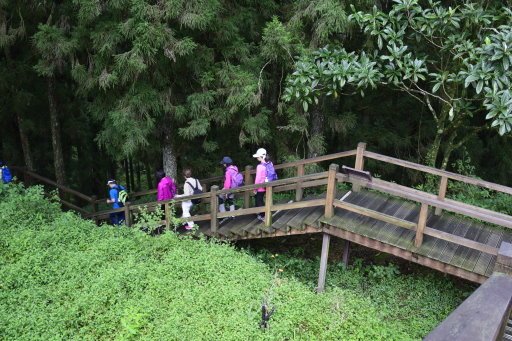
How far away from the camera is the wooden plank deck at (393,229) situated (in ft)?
21.1

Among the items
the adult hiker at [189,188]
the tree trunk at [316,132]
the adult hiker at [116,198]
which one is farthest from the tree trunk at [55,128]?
the tree trunk at [316,132]

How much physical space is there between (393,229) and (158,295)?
165 inches

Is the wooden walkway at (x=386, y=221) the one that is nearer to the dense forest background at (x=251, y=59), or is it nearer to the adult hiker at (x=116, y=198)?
the adult hiker at (x=116, y=198)

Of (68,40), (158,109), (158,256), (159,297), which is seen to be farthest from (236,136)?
(159,297)

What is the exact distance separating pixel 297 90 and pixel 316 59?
3.45 feet

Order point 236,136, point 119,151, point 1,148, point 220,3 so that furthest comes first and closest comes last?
point 1,148 < point 236,136 < point 119,151 < point 220,3

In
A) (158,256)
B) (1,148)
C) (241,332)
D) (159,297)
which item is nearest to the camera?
(241,332)

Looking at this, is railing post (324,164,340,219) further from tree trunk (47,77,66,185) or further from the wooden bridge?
tree trunk (47,77,66,185)

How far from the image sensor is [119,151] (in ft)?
30.8

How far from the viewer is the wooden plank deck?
6441 millimetres

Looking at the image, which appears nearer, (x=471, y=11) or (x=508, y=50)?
(x=508, y=50)

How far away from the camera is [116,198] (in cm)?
954

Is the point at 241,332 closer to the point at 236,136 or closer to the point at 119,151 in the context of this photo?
the point at 119,151

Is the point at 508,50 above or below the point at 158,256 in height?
above
